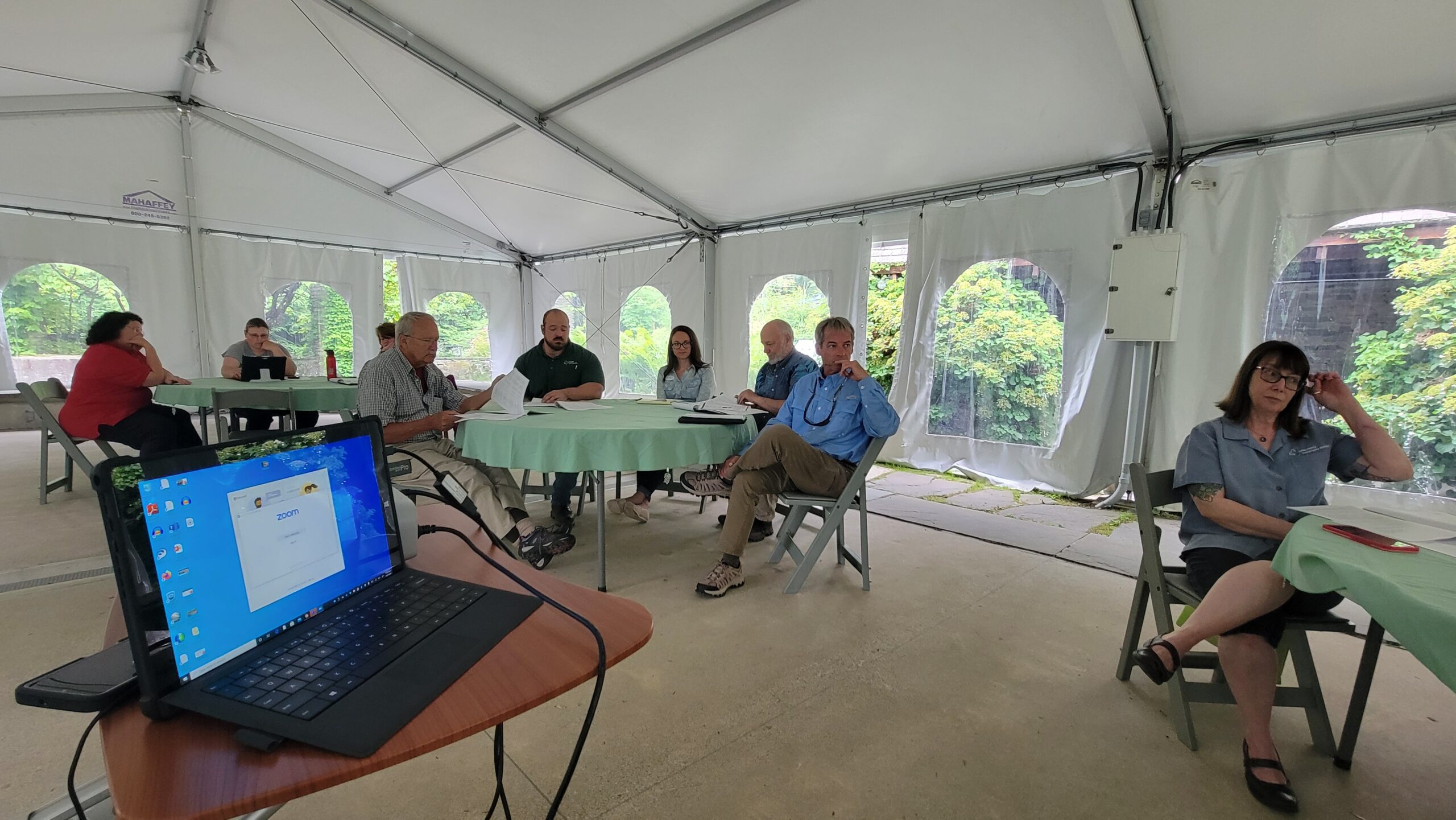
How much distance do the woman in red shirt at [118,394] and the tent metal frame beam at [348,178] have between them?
442 centimetres

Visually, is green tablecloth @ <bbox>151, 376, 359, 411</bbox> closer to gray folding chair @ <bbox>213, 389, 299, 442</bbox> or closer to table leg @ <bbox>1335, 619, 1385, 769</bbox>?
gray folding chair @ <bbox>213, 389, 299, 442</bbox>

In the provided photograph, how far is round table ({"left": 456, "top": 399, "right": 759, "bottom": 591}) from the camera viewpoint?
2.31m

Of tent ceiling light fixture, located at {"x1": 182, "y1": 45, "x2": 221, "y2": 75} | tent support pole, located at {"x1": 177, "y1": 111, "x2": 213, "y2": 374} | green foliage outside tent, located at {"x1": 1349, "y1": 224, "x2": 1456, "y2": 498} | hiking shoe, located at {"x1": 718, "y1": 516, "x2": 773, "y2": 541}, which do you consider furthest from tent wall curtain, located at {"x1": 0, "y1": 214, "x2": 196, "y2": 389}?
green foliage outside tent, located at {"x1": 1349, "y1": 224, "x2": 1456, "y2": 498}

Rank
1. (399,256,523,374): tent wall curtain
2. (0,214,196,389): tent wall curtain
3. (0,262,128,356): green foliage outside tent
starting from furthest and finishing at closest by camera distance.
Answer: (399,256,523,374): tent wall curtain < (0,262,128,356): green foliage outside tent < (0,214,196,389): tent wall curtain

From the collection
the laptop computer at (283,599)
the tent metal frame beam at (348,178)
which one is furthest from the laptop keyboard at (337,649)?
the tent metal frame beam at (348,178)

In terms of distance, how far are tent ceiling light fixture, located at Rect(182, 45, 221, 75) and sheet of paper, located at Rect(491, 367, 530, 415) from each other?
15.7 feet

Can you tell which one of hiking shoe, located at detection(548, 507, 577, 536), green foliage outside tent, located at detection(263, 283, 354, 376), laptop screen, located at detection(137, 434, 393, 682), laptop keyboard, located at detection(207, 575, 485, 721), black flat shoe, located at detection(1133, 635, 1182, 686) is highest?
green foliage outside tent, located at detection(263, 283, 354, 376)

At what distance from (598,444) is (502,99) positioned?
12.4 feet

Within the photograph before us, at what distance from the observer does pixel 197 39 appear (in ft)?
16.0

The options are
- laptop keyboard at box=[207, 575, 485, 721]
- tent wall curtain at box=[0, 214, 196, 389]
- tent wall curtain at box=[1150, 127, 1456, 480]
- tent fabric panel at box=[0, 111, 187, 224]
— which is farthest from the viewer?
tent wall curtain at box=[0, 214, 196, 389]

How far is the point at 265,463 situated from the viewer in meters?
0.68

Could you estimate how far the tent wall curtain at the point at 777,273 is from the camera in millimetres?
5301

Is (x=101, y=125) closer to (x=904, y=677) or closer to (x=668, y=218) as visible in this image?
(x=668, y=218)

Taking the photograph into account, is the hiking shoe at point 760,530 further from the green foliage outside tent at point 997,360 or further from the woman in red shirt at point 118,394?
the woman in red shirt at point 118,394
